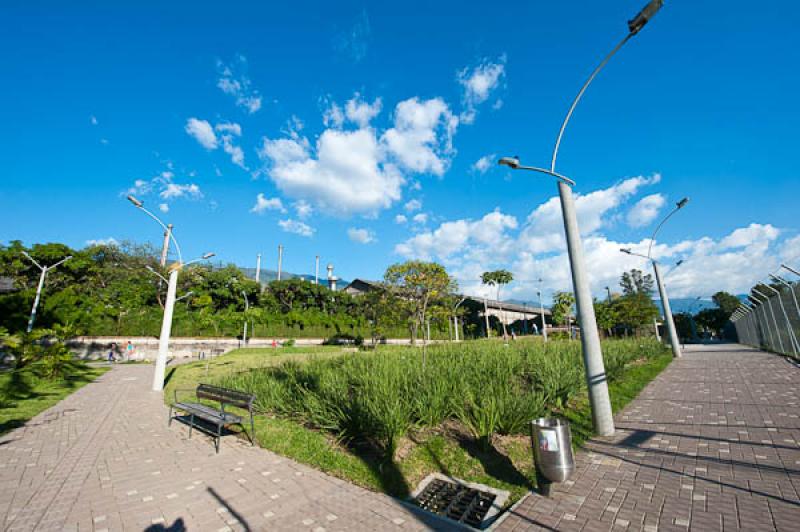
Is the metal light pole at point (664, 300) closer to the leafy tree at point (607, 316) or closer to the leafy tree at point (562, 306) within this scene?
the leafy tree at point (607, 316)

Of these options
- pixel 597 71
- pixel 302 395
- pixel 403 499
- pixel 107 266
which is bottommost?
pixel 403 499

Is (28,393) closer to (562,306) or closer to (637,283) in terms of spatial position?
(562,306)

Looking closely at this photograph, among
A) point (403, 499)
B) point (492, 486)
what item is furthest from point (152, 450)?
point (492, 486)

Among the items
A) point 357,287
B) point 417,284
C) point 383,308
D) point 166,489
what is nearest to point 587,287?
point 166,489

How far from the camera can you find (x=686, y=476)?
12.6 ft

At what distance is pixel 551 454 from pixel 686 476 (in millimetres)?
1779

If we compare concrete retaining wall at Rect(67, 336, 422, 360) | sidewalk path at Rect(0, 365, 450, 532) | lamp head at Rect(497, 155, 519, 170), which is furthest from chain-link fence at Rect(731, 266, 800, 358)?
concrete retaining wall at Rect(67, 336, 422, 360)

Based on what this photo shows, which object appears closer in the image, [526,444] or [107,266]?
[526,444]

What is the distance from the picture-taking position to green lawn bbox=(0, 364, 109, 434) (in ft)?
25.6

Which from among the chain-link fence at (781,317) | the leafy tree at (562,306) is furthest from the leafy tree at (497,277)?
the chain-link fence at (781,317)

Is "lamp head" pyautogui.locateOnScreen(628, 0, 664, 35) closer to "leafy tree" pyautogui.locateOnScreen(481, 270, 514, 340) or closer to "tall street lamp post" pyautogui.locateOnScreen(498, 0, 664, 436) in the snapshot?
"tall street lamp post" pyautogui.locateOnScreen(498, 0, 664, 436)

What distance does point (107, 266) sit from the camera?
37.0 metres

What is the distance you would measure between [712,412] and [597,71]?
6742 millimetres

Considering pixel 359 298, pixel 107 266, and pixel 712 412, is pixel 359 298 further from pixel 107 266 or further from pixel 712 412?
pixel 712 412
